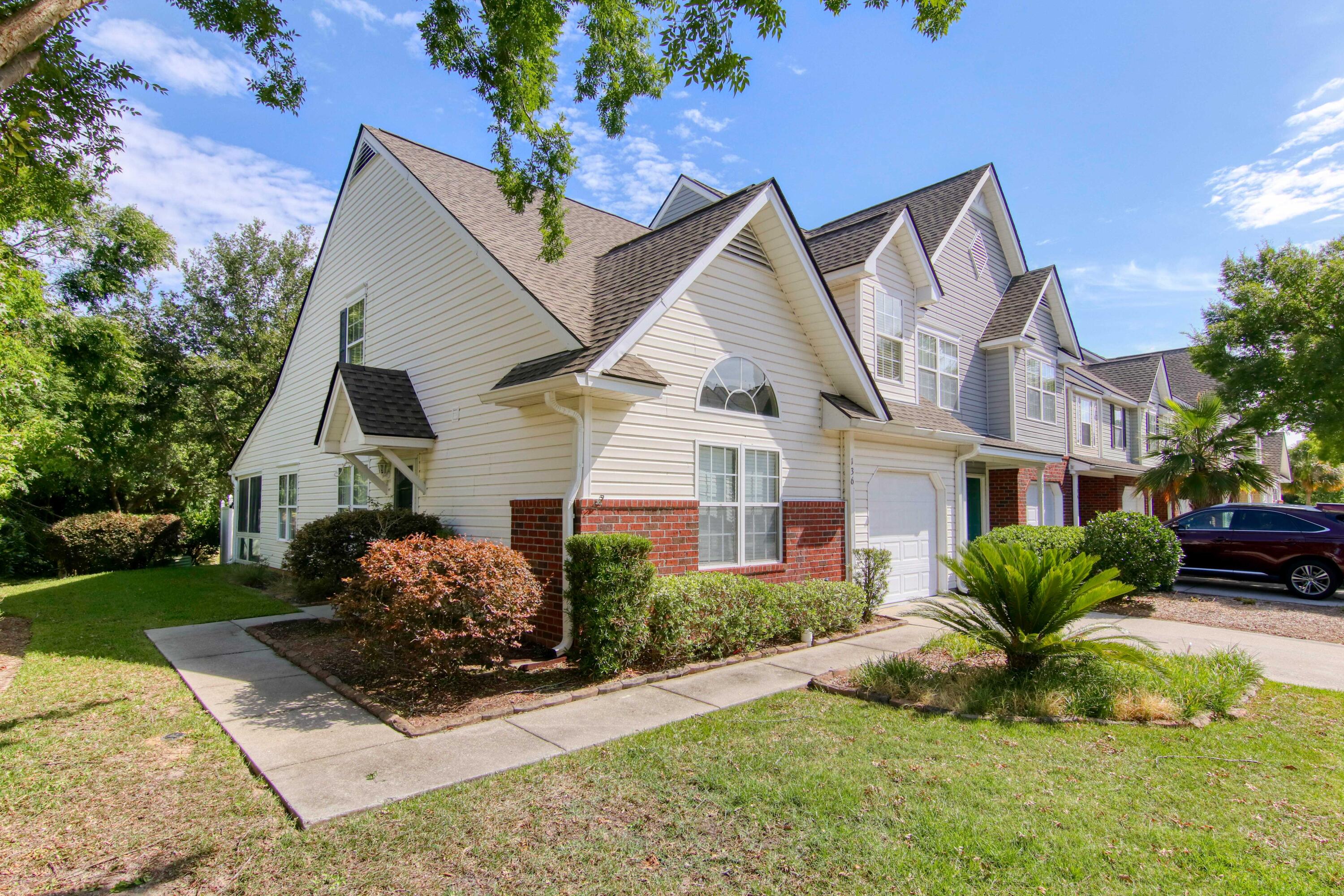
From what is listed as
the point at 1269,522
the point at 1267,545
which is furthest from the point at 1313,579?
the point at 1269,522

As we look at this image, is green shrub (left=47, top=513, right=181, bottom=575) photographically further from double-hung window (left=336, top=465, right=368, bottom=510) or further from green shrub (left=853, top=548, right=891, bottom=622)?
green shrub (left=853, top=548, right=891, bottom=622)

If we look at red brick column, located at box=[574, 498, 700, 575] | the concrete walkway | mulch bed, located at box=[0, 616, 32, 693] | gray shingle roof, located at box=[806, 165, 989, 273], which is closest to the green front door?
gray shingle roof, located at box=[806, 165, 989, 273]

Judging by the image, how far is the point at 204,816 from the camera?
420cm

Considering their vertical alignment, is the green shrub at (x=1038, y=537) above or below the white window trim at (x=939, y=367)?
below

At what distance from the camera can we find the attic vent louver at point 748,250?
9.75 m

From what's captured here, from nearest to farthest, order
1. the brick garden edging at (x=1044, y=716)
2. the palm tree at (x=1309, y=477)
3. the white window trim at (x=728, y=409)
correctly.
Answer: the brick garden edging at (x=1044, y=716)
the white window trim at (x=728, y=409)
the palm tree at (x=1309, y=477)

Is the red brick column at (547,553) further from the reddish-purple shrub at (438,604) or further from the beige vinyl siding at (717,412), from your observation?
the reddish-purple shrub at (438,604)

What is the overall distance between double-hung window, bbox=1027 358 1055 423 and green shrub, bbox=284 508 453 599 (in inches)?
587

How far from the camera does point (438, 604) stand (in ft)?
20.7

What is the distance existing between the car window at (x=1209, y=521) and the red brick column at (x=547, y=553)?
14641 millimetres

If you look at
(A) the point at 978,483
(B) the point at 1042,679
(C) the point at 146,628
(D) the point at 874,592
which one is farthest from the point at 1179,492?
(C) the point at 146,628

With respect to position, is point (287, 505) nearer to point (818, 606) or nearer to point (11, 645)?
point (11, 645)

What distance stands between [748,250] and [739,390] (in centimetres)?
209

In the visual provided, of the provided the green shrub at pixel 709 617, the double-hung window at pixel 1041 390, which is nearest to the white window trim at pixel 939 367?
the double-hung window at pixel 1041 390
